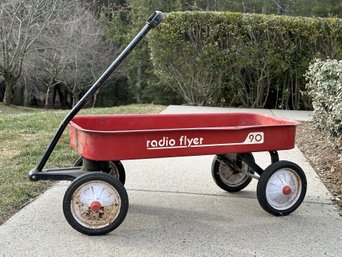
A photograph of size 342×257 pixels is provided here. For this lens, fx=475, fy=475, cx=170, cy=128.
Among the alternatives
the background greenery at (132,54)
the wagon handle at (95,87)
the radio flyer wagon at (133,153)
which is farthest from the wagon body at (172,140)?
the background greenery at (132,54)

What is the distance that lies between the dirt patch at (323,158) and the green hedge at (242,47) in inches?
122

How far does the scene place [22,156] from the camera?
576 centimetres

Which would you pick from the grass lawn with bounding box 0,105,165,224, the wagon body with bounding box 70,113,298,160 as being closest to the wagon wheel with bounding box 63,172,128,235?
the wagon body with bounding box 70,113,298,160

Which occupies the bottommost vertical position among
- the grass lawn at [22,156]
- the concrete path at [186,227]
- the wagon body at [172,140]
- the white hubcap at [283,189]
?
the concrete path at [186,227]

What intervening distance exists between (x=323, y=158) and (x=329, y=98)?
0.78 metres

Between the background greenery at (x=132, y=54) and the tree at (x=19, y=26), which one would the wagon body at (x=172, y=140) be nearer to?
the background greenery at (x=132, y=54)

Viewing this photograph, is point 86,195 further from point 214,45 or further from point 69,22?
point 69,22

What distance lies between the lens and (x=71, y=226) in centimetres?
356

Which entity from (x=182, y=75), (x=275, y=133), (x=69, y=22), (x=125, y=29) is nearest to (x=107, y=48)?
(x=125, y=29)

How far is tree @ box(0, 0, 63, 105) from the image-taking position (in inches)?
759

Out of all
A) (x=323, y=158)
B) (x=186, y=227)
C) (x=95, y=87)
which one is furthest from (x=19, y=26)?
(x=186, y=227)

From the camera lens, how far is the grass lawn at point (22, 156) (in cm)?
428

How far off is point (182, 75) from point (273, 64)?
87.1 inches

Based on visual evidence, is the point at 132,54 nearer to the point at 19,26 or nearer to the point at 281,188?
the point at 19,26
